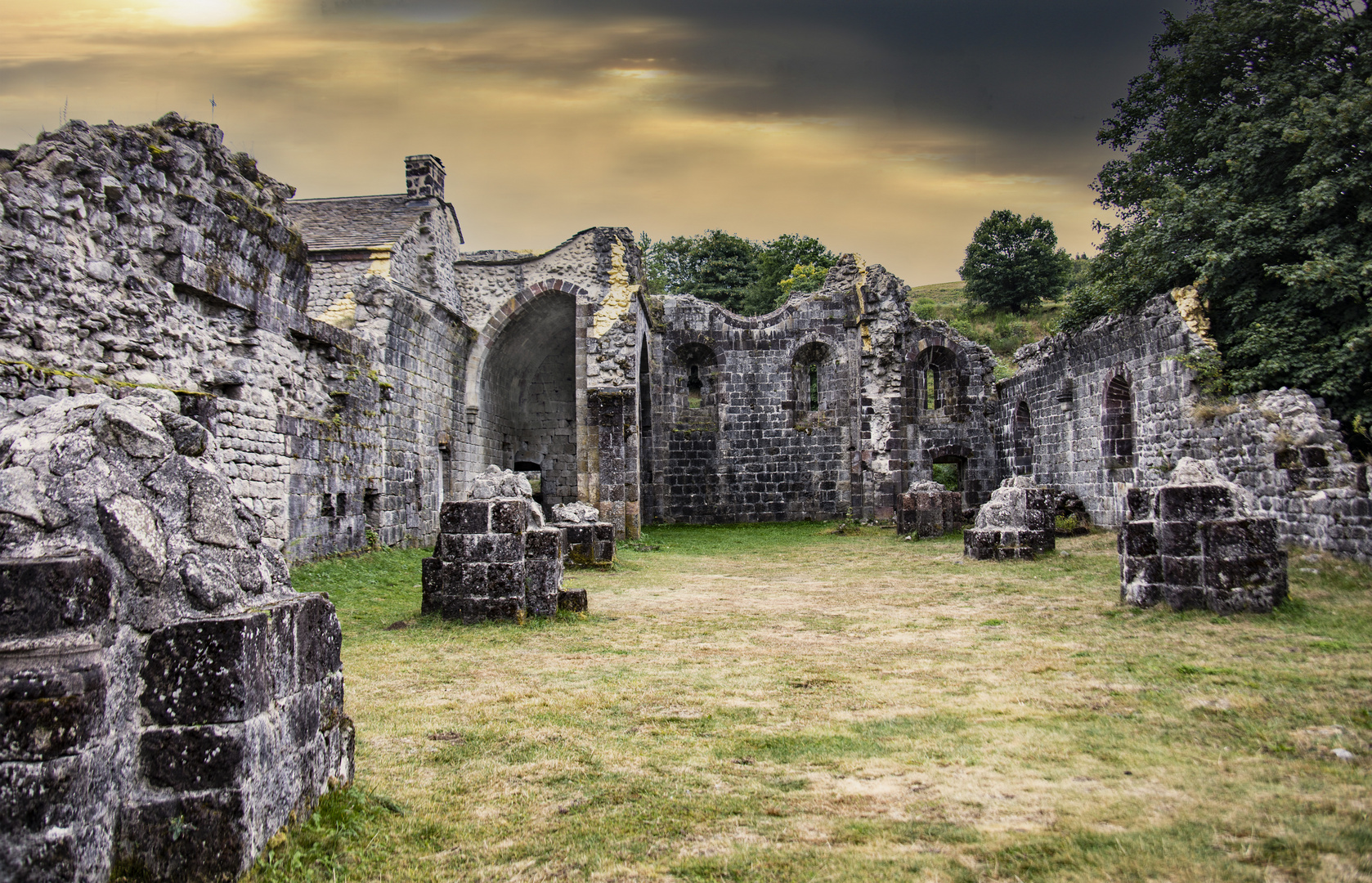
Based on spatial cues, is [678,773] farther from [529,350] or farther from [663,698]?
[529,350]

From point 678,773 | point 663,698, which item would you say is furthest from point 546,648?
point 678,773

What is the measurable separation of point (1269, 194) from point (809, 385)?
11.5 m

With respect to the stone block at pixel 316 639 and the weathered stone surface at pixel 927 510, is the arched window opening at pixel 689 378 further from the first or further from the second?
the stone block at pixel 316 639

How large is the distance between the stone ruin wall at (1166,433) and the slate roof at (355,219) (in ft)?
45.3

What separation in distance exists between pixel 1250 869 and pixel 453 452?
54.7 ft

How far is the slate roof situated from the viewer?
16.2 meters

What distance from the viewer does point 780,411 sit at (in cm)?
2262

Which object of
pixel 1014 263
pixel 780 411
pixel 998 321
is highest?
pixel 1014 263

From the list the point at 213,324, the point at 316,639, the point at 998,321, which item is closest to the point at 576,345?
the point at 213,324

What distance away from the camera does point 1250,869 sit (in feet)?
8.69

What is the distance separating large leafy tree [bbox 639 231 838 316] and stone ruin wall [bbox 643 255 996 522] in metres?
16.1

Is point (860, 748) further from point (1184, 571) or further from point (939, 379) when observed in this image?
point (939, 379)

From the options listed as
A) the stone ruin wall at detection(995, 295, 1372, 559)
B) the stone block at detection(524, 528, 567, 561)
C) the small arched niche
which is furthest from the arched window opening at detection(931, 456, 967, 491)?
the stone block at detection(524, 528, 567, 561)

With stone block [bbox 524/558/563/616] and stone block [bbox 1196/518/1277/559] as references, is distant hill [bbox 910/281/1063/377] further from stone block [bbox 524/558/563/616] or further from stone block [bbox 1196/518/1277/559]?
stone block [bbox 524/558/563/616]
